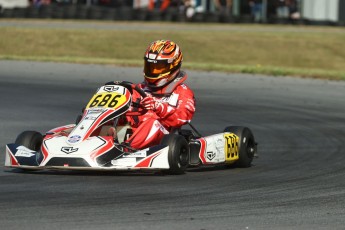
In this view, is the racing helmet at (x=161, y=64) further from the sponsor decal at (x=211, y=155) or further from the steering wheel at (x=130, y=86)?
the sponsor decal at (x=211, y=155)

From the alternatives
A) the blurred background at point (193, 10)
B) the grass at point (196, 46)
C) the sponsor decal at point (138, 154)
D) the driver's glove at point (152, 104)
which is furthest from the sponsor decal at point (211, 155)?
the blurred background at point (193, 10)

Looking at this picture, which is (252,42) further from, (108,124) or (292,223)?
(292,223)

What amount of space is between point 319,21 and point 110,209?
107 feet

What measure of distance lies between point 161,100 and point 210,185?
1.48m

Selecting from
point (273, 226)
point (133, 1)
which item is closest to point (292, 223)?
point (273, 226)

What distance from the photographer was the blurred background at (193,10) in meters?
35.8

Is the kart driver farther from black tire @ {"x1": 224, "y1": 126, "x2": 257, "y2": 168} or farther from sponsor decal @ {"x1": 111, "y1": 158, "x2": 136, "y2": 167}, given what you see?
black tire @ {"x1": 224, "y1": 126, "x2": 257, "y2": 168}

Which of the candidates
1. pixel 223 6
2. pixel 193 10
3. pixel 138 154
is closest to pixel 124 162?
pixel 138 154

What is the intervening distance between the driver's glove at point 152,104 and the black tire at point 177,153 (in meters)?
0.43

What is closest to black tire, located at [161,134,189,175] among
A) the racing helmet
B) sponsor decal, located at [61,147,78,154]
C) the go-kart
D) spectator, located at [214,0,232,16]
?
the go-kart

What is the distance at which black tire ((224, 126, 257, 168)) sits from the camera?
902cm

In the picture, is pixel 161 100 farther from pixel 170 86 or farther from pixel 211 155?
pixel 211 155

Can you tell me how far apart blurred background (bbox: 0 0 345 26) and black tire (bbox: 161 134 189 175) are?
27.5 m

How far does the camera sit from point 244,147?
903 centimetres
